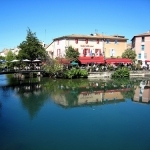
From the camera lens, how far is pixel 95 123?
16344 millimetres

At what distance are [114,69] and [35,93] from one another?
74.2 ft

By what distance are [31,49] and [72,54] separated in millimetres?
7610

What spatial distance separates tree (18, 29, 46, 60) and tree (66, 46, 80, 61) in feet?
14.8

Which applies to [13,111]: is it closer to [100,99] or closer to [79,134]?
[79,134]

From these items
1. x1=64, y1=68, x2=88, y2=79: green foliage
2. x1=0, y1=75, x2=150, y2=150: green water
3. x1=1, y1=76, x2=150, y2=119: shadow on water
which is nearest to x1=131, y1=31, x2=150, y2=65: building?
x1=64, y1=68, x2=88, y2=79: green foliage

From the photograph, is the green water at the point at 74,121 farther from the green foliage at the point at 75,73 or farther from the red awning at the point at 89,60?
the red awning at the point at 89,60

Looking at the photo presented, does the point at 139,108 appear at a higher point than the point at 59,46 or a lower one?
lower

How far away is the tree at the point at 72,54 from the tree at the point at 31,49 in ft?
14.8

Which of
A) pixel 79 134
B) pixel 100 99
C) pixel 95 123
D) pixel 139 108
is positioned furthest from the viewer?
pixel 100 99

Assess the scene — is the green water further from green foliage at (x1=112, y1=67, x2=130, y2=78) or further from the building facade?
the building facade

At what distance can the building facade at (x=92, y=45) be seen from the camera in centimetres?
4853

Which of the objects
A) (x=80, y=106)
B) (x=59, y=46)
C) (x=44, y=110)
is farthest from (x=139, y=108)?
(x=59, y=46)

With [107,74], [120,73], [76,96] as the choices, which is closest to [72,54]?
[107,74]

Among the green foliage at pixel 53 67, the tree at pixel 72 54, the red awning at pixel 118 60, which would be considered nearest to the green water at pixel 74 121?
the green foliage at pixel 53 67
